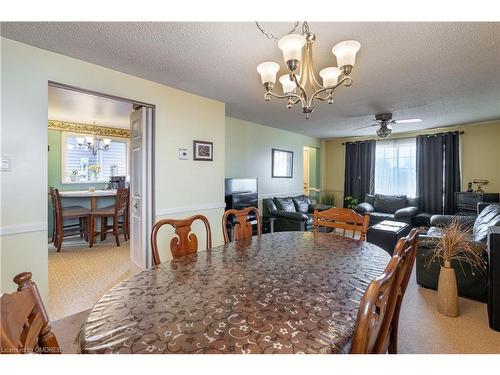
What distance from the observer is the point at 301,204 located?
548 cm

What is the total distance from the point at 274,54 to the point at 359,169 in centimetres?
504

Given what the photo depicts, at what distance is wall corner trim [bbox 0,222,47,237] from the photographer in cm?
191

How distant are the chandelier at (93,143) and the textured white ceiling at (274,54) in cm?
331

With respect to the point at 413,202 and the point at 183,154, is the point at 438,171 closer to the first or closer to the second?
the point at 413,202

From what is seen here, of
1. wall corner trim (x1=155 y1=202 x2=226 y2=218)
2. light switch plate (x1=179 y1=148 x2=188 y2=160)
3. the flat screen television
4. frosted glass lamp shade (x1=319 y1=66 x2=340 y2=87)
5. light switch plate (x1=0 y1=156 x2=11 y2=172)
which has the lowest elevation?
wall corner trim (x1=155 y1=202 x2=226 y2=218)

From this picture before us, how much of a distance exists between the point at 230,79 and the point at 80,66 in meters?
1.39

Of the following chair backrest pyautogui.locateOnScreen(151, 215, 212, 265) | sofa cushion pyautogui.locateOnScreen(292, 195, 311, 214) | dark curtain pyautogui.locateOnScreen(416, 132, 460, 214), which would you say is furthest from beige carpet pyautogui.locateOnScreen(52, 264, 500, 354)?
dark curtain pyautogui.locateOnScreen(416, 132, 460, 214)

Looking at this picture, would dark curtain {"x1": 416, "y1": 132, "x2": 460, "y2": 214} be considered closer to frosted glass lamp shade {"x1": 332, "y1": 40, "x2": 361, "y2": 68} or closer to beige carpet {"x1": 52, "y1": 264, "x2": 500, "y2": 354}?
beige carpet {"x1": 52, "y1": 264, "x2": 500, "y2": 354}

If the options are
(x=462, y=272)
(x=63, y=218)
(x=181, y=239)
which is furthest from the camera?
(x=63, y=218)

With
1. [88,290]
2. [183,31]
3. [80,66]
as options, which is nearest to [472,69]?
[183,31]

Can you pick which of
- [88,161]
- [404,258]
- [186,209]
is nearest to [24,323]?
[404,258]

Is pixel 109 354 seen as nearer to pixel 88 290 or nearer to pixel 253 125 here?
pixel 88 290

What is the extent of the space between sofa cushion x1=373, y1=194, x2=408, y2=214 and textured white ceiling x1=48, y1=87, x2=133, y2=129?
542cm

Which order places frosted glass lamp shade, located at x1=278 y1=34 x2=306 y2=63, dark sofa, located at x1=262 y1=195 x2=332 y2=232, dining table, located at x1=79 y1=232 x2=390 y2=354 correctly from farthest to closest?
dark sofa, located at x1=262 y1=195 x2=332 y2=232 → frosted glass lamp shade, located at x1=278 y1=34 x2=306 y2=63 → dining table, located at x1=79 y1=232 x2=390 y2=354
